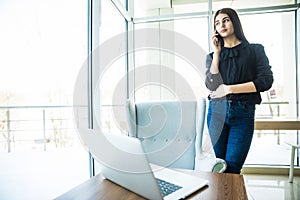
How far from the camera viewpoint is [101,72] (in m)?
1.99

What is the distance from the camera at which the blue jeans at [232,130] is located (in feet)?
4.73

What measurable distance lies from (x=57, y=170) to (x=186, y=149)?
142cm

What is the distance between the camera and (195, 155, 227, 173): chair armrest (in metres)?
1.19

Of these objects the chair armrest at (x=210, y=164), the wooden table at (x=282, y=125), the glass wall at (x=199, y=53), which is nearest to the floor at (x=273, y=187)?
the wooden table at (x=282, y=125)

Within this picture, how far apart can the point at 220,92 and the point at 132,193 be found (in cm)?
105

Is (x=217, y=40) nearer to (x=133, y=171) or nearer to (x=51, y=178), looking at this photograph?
(x=133, y=171)

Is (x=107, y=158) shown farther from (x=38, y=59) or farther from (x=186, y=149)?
(x=38, y=59)

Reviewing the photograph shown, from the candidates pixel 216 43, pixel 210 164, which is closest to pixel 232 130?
pixel 210 164

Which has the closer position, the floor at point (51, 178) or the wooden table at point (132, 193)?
the wooden table at point (132, 193)

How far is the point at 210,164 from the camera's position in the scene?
4.01ft

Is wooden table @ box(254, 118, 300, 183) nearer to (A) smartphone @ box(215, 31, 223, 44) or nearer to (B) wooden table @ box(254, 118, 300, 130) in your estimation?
(B) wooden table @ box(254, 118, 300, 130)

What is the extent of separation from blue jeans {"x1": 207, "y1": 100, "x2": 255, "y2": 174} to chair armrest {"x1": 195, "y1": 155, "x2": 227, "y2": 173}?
20 cm

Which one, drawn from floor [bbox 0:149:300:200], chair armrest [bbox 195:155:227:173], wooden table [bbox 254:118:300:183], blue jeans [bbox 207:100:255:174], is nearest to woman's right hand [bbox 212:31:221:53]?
blue jeans [bbox 207:100:255:174]

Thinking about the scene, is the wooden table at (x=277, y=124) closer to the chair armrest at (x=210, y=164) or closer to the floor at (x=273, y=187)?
the floor at (x=273, y=187)
